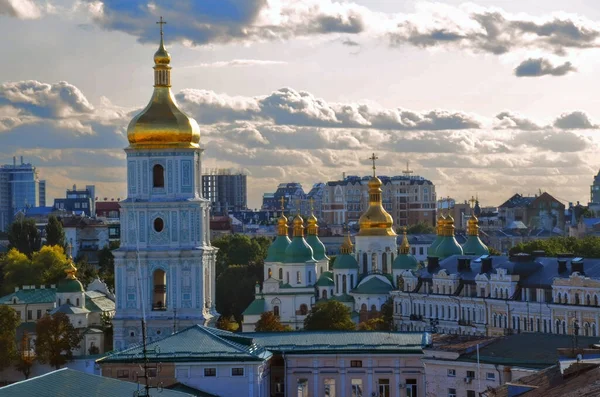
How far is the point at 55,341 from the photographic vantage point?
82938 mm

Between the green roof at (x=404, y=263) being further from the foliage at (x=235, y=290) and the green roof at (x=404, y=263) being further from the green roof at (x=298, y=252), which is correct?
the foliage at (x=235, y=290)

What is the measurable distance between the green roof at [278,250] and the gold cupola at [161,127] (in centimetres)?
3873

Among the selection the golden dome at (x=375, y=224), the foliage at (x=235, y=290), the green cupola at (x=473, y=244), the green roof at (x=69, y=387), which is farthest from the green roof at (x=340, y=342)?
the golden dome at (x=375, y=224)

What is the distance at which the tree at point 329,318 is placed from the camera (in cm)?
8638

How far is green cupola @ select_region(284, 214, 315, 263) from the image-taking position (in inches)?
4409

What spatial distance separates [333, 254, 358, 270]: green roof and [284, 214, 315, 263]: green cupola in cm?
267

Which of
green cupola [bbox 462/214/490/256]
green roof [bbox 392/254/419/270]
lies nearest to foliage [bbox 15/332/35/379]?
green roof [bbox 392/254/419/270]

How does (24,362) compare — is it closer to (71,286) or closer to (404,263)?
(71,286)

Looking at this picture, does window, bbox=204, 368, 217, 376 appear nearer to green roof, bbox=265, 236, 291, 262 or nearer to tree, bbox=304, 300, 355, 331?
tree, bbox=304, 300, 355, 331

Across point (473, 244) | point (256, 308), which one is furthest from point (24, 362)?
point (473, 244)

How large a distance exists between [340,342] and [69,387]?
1728 centimetres

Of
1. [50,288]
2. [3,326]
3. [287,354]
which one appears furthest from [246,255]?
[287,354]

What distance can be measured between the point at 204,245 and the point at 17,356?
11615 mm

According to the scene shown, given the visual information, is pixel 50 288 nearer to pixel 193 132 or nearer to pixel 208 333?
pixel 193 132
